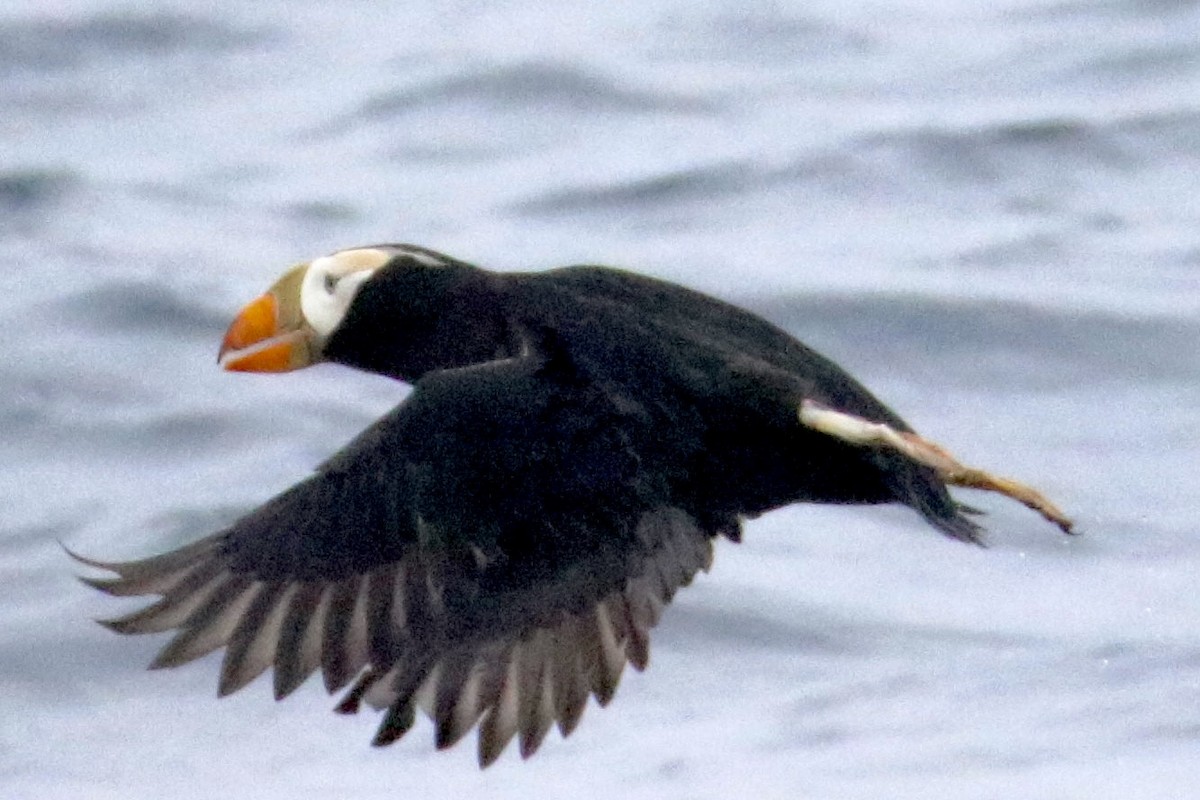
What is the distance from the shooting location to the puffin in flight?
5277 millimetres

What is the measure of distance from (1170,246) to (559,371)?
6654 mm

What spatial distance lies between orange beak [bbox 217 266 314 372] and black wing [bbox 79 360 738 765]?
1.43ft

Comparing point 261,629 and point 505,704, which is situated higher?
point 261,629

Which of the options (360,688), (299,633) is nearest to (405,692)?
(360,688)

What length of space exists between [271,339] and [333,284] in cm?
17

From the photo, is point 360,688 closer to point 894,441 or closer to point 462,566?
point 462,566

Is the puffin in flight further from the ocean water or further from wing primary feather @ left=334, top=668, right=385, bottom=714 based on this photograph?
the ocean water

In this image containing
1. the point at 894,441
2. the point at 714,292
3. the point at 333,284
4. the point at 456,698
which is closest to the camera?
the point at 894,441

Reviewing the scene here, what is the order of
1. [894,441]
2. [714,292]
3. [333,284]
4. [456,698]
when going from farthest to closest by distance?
[714,292], [333,284], [456,698], [894,441]

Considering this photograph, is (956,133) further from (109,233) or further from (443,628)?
(443,628)

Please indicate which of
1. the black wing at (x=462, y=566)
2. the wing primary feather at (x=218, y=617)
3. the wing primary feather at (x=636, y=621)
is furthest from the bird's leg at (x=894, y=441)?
the wing primary feather at (x=218, y=617)

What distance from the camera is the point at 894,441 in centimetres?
524

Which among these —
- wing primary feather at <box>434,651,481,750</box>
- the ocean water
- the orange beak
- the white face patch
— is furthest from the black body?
the ocean water

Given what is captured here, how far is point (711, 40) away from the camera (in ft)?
48.2
